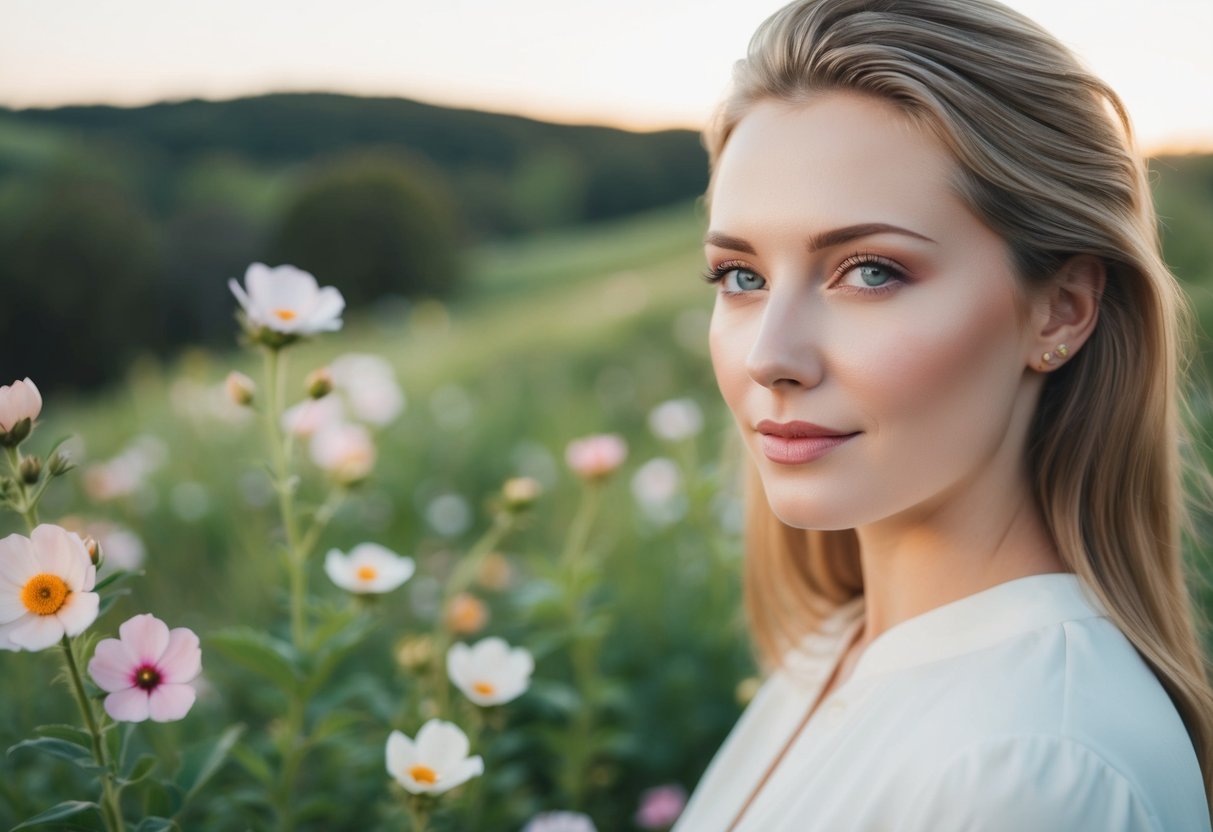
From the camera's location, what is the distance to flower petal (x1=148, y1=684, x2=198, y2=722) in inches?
35.8

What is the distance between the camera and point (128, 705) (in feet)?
2.99

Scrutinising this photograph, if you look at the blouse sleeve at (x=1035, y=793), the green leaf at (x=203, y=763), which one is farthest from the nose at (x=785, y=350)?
the green leaf at (x=203, y=763)

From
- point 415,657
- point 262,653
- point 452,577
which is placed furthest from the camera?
point 452,577

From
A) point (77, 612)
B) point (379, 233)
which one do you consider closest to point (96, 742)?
point (77, 612)

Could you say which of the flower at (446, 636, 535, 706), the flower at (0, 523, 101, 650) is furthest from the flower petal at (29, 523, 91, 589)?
the flower at (446, 636, 535, 706)

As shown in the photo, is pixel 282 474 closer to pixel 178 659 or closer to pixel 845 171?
pixel 178 659

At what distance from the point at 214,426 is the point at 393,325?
3.21 metres

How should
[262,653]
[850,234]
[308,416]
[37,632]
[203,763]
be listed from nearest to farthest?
[37,632]
[850,234]
[203,763]
[262,653]
[308,416]

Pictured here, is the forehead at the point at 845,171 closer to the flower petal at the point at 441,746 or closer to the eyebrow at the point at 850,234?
the eyebrow at the point at 850,234

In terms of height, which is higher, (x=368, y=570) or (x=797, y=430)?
(x=797, y=430)

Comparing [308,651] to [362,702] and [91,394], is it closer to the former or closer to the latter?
[362,702]

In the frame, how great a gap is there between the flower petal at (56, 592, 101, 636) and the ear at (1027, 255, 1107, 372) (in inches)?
40.7

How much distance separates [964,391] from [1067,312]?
0.66 feet

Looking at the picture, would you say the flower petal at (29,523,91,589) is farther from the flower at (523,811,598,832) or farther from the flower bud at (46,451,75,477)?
the flower at (523,811,598,832)
